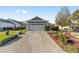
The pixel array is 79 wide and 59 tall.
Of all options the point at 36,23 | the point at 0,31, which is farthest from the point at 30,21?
the point at 0,31

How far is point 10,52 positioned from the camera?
534 cm

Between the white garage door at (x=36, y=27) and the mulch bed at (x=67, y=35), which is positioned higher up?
the white garage door at (x=36, y=27)

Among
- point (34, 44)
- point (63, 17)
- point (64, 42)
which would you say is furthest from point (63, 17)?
point (34, 44)

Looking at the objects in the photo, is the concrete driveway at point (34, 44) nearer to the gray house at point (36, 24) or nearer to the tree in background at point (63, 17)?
the gray house at point (36, 24)

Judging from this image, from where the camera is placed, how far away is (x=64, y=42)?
5.42 m

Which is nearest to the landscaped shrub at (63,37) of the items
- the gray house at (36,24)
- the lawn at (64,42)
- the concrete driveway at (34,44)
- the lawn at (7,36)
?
the lawn at (64,42)

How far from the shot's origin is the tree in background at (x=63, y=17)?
5371mm

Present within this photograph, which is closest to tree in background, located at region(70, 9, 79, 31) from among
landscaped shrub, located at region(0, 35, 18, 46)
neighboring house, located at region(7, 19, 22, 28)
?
neighboring house, located at region(7, 19, 22, 28)

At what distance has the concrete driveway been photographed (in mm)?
5343

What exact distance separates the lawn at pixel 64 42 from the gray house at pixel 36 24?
189 mm

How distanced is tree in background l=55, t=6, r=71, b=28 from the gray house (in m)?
0.23

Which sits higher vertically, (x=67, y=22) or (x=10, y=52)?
(x=67, y=22)
